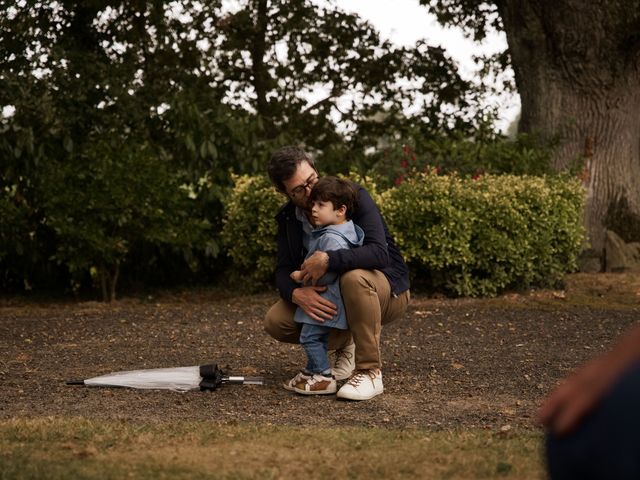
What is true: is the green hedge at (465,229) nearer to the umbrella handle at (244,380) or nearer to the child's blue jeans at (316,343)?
the umbrella handle at (244,380)

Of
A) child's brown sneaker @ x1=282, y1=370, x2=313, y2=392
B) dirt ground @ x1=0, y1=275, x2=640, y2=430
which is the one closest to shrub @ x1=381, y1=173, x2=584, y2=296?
dirt ground @ x1=0, y1=275, x2=640, y2=430

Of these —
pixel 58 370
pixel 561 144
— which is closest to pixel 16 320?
pixel 58 370

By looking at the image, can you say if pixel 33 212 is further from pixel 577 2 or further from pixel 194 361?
pixel 577 2

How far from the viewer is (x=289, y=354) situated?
7316 mm

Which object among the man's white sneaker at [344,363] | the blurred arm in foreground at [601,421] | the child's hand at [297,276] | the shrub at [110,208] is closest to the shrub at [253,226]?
the shrub at [110,208]

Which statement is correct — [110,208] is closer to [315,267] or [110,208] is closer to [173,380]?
[173,380]

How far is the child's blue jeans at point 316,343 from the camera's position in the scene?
5.66 metres

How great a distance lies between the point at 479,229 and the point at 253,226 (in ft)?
7.73

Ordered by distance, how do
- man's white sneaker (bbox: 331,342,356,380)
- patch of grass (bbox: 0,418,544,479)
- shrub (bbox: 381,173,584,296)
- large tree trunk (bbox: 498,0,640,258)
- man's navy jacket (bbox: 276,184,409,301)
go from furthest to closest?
large tree trunk (bbox: 498,0,640,258)
shrub (bbox: 381,173,584,296)
man's white sneaker (bbox: 331,342,356,380)
man's navy jacket (bbox: 276,184,409,301)
patch of grass (bbox: 0,418,544,479)

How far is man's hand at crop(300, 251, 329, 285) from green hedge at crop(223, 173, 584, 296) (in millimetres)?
4709

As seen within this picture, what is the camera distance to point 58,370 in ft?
22.3

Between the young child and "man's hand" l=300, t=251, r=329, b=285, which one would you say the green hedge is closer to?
the young child

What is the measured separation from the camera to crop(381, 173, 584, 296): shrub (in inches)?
402

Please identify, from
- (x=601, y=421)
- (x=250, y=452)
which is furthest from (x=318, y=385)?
(x=601, y=421)
